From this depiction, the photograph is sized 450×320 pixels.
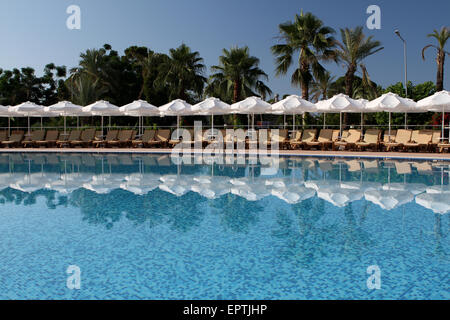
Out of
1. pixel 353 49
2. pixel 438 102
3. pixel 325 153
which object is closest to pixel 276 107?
pixel 325 153

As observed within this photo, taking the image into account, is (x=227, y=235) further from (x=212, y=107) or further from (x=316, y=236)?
(x=212, y=107)

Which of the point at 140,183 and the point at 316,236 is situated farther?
the point at 140,183

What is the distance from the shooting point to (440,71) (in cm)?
2575

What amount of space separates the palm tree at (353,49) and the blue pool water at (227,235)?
13129 millimetres

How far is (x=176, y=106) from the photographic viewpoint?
19.5 m

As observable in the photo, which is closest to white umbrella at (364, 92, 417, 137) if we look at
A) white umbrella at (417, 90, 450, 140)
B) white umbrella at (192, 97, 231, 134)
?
white umbrella at (417, 90, 450, 140)

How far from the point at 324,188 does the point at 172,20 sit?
21019 mm

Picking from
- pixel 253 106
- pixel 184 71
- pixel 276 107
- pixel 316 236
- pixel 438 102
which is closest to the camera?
pixel 316 236

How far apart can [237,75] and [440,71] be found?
12528 millimetres

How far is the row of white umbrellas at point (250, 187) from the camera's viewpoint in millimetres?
8727

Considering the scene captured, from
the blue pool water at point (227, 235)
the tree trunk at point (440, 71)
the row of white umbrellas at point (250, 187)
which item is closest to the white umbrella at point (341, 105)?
the blue pool water at point (227, 235)

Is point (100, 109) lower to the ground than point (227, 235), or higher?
higher
